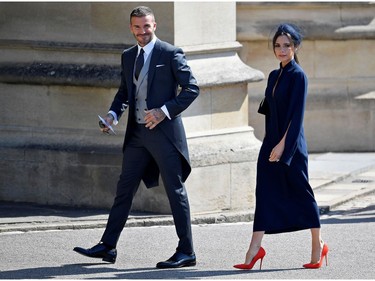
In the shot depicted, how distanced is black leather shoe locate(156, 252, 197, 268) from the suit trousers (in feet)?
0.15

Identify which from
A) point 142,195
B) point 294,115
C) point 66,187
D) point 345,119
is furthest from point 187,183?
point 345,119

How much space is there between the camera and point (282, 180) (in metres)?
9.66

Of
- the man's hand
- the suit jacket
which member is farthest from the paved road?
the man's hand

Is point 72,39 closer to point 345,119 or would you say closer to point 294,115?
point 294,115

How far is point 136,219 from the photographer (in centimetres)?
1173

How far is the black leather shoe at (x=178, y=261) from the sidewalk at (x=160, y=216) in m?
1.90

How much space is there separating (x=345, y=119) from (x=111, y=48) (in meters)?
5.14

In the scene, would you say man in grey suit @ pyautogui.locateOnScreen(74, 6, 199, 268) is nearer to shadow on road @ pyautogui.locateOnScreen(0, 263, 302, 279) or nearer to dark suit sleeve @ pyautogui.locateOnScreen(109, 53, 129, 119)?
dark suit sleeve @ pyautogui.locateOnScreen(109, 53, 129, 119)

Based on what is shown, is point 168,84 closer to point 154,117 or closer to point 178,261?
point 154,117

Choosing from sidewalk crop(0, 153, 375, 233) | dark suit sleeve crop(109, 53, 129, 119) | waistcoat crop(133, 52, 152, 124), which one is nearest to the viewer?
waistcoat crop(133, 52, 152, 124)

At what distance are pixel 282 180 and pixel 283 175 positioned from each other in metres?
0.04

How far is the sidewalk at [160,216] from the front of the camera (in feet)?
38.0

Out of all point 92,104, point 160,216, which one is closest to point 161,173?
point 160,216

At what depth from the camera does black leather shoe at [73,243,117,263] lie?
9.84 m
